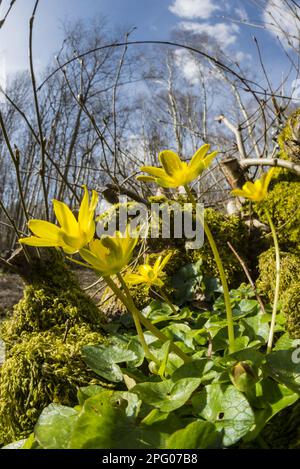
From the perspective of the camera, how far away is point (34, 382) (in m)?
0.97

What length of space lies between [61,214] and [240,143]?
6.78 ft

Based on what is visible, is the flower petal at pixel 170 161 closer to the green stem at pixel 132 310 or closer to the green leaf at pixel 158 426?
the green stem at pixel 132 310

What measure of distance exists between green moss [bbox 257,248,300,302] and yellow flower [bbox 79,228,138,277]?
825 mm

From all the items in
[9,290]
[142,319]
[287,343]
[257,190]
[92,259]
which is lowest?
[9,290]

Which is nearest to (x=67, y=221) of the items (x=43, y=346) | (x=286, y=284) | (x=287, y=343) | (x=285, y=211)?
(x=43, y=346)

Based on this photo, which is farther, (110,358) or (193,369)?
(110,358)

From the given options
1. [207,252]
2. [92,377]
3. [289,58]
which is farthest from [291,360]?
[289,58]

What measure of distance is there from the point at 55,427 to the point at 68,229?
361 millimetres

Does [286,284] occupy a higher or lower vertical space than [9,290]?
higher

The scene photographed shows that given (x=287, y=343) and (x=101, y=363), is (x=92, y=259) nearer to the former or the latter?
(x=101, y=363)

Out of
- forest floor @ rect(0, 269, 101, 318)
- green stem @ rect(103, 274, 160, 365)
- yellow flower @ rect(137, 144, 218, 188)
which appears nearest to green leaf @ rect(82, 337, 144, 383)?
green stem @ rect(103, 274, 160, 365)

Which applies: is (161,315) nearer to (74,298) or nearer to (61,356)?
(74,298)

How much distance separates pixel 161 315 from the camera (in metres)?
1.34

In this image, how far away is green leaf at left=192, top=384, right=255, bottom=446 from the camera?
635 mm
